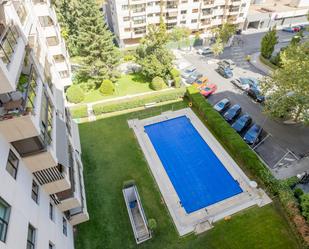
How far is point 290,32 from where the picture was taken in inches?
2142

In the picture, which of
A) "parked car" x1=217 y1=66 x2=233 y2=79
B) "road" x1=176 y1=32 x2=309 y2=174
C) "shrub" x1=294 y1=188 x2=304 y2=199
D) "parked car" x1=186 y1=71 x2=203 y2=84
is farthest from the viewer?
"parked car" x1=217 y1=66 x2=233 y2=79

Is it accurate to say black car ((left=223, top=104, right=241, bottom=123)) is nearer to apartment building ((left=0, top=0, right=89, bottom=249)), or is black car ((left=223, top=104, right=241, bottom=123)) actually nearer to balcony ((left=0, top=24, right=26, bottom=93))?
apartment building ((left=0, top=0, right=89, bottom=249))

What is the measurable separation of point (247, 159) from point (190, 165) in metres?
5.95

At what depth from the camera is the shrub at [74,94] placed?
31484mm

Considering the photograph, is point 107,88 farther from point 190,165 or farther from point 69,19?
point 69,19

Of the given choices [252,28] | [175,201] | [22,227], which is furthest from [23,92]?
[252,28]

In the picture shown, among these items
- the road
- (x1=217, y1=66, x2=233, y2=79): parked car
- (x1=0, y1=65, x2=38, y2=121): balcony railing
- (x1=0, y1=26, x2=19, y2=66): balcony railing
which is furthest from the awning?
(x1=217, y1=66, x2=233, y2=79): parked car

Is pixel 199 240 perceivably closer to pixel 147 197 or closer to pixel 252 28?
pixel 147 197

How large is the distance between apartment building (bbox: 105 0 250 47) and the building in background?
5.95 meters

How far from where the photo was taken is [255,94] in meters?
31.9

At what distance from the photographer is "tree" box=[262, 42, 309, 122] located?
72.3ft

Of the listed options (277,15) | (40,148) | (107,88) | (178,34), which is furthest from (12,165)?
(277,15)

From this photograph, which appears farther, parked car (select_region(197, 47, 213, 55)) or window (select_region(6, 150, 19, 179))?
parked car (select_region(197, 47, 213, 55))

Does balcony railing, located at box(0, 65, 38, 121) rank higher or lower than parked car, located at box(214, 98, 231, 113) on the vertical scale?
higher
